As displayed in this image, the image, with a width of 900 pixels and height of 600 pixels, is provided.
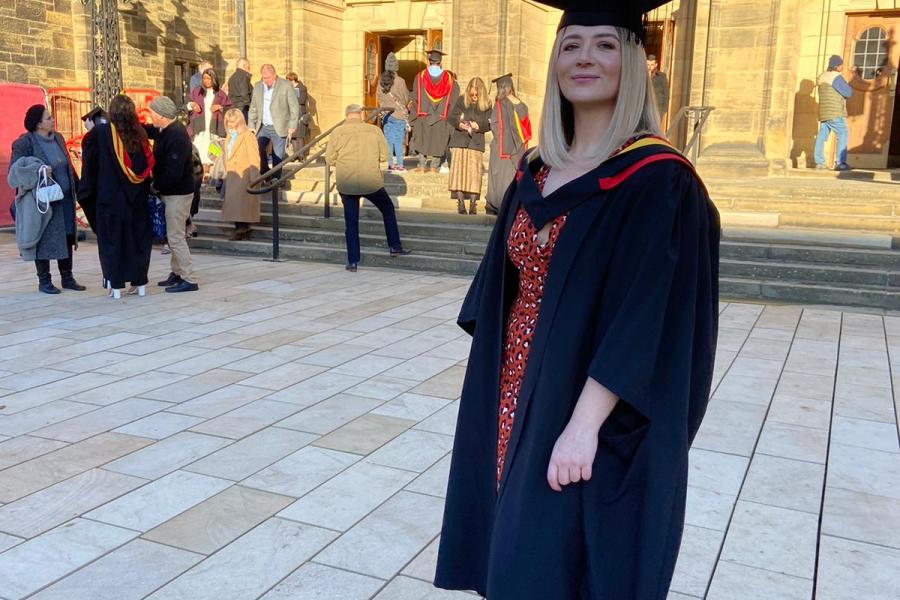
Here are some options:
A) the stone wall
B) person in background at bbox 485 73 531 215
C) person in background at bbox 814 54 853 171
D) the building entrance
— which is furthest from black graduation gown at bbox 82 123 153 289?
Result: the stone wall

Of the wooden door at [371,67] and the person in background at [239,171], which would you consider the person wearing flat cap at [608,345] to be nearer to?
the person in background at [239,171]

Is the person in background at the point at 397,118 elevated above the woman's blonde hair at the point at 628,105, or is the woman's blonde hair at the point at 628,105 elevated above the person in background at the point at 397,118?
the person in background at the point at 397,118

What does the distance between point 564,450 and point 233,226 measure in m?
10.0

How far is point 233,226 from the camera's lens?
1105 cm

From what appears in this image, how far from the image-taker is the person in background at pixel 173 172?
24.3ft

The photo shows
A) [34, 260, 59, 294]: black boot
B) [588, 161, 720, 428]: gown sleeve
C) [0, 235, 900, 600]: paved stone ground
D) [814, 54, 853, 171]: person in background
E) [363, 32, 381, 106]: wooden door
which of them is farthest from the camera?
[363, 32, 381, 106]: wooden door

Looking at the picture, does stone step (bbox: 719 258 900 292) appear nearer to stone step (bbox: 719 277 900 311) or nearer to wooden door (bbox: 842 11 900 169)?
stone step (bbox: 719 277 900 311)

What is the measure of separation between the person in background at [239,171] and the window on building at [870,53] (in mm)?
9374

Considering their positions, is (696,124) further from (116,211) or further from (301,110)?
(116,211)

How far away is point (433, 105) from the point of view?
11547 millimetres

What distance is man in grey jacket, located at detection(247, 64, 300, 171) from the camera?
11617 millimetres

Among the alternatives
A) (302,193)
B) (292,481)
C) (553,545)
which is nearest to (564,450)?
(553,545)

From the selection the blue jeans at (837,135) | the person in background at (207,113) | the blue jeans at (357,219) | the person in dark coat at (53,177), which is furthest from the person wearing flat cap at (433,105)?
the blue jeans at (837,135)

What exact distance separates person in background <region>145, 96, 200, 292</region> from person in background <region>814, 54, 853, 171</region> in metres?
8.80
